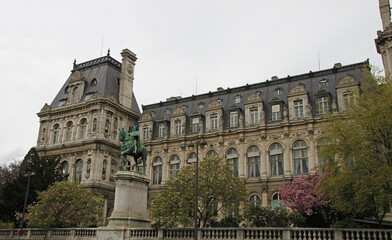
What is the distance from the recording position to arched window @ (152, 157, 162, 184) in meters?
45.9

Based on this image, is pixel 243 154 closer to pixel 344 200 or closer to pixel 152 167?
pixel 152 167

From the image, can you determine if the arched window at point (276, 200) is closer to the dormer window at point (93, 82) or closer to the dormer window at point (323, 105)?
the dormer window at point (323, 105)

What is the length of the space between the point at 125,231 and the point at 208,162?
1032 centimetres

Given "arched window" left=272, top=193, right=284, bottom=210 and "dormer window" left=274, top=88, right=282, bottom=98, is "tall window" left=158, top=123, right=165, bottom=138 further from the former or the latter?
"arched window" left=272, top=193, right=284, bottom=210

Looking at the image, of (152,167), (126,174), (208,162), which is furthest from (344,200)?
(152,167)

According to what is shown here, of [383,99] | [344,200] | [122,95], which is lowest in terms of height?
[344,200]

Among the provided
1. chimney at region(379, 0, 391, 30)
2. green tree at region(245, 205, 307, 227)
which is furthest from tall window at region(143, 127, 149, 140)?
chimney at region(379, 0, 391, 30)

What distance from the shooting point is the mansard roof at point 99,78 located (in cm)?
5209

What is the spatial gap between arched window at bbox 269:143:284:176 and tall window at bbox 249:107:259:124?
3.56 meters

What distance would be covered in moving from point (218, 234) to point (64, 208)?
53.9ft

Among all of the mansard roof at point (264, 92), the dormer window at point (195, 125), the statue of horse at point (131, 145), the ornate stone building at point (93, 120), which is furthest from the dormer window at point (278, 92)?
the statue of horse at point (131, 145)

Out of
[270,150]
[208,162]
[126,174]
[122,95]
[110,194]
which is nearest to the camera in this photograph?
[126,174]

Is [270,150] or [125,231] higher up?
[270,150]

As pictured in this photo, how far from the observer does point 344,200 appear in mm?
22969
